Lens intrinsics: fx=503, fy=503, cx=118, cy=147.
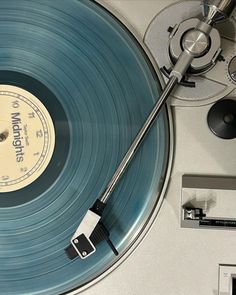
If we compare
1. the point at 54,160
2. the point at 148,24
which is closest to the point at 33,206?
the point at 54,160

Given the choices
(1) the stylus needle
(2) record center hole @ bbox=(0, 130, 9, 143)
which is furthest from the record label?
(1) the stylus needle

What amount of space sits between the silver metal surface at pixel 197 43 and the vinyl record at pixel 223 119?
98 millimetres

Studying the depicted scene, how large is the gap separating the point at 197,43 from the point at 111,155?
21cm

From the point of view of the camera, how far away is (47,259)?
0.79 m

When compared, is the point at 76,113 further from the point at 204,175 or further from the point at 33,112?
the point at 204,175

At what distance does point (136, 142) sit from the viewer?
2.45 ft

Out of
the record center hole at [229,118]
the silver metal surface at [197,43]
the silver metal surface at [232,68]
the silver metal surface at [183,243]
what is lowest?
the silver metal surface at [183,243]

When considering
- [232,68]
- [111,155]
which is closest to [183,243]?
[111,155]

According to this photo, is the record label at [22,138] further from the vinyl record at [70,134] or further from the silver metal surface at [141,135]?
the silver metal surface at [141,135]

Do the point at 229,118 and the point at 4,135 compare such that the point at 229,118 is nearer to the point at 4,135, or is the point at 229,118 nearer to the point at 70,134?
the point at 70,134

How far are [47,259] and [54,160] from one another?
16 centimetres

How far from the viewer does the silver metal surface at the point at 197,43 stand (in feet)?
2.40

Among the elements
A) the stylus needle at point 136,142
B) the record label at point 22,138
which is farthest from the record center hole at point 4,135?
the stylus needle at point 136,142

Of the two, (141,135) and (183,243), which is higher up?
(141,135)
